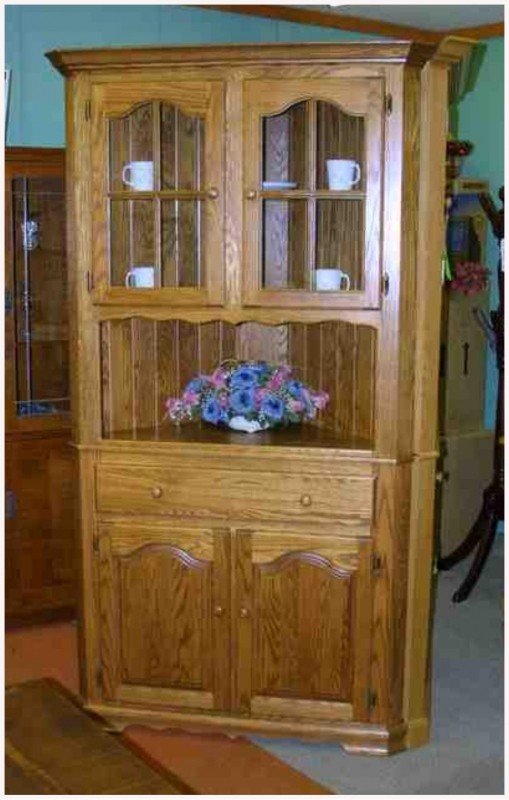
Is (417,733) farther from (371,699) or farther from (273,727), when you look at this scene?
(273,727)

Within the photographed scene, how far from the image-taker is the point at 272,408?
3.12 meters

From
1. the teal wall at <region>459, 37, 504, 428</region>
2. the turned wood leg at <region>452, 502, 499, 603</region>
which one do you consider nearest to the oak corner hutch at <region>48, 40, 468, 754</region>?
the turned wood leg at <region>452, 502, 499, 603</region>

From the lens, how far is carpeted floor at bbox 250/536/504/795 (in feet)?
9.37

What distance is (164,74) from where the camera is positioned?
2.88 meters

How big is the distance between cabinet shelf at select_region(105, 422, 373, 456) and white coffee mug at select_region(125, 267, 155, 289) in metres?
0.46

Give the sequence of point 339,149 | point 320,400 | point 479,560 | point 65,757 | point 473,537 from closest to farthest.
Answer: point 65,757 → point 339,149 → point 320,400 → point 479,560 → point 473,537

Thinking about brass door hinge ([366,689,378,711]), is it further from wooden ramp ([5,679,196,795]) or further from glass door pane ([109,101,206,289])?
glass door pane ([109,101,206,289])

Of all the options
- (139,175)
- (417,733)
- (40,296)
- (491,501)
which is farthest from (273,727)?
(40,296)

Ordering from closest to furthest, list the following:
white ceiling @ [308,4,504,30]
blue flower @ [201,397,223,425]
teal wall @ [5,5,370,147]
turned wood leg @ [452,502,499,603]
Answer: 1. blue flower @ [201,397,223,425]
2. teal wall @ [5,5,370,147]
3. turned wood leg @ [452,502,499,603]
4. white ceiling @ [308,4,504,30]

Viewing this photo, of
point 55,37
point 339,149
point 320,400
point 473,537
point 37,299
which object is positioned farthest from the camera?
point 473,537

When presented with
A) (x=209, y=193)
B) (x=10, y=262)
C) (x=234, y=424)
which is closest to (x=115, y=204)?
(x=209, y=193)

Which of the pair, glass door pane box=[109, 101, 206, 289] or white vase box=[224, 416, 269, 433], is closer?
glass door pane box=[109, 101, 206, 289]

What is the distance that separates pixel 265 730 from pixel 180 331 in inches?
50.0

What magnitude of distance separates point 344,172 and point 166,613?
1389 millimetres
